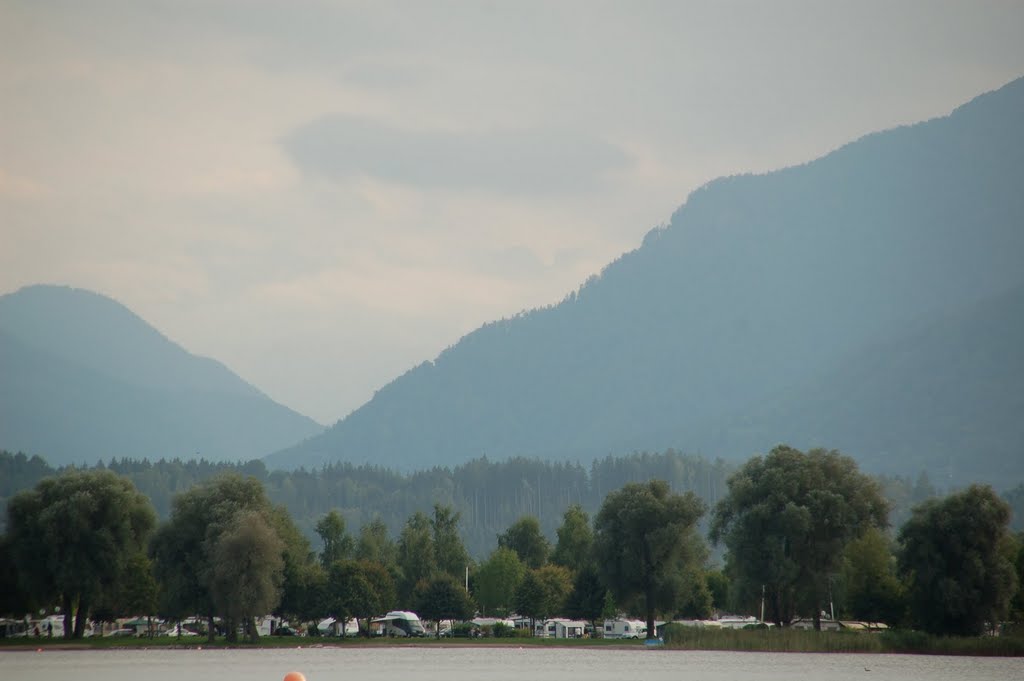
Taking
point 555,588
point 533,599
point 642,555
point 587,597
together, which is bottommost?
point 533,599

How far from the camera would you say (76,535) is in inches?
4188

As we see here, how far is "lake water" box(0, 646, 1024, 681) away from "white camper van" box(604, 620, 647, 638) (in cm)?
1798

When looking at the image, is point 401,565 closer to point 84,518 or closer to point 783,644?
point 84,518

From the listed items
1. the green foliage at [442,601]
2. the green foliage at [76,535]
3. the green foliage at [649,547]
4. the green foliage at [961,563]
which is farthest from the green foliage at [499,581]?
the green foliage at [961,563]

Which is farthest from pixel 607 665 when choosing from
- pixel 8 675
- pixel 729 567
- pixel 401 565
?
pixel 401 565

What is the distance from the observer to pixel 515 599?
433ft

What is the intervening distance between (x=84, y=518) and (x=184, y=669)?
101 ft

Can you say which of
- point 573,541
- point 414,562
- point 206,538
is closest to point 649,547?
point 206,538

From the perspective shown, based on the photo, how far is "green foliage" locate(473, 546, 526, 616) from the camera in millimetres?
147125

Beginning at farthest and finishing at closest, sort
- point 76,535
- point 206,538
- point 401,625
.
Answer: point 401,625 → point 206,538 → point 76,535

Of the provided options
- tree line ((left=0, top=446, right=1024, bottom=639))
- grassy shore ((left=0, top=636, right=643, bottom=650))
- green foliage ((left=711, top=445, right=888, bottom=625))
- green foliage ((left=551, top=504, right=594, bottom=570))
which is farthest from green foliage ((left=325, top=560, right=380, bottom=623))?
green foliage ((left=551, top=504, right=594, bottom=570))

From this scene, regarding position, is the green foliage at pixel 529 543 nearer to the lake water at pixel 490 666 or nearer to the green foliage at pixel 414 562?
the green foliage at pixel 414 562

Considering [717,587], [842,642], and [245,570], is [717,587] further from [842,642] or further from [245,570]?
[245,570]

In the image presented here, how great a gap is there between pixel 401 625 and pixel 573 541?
31478mm
